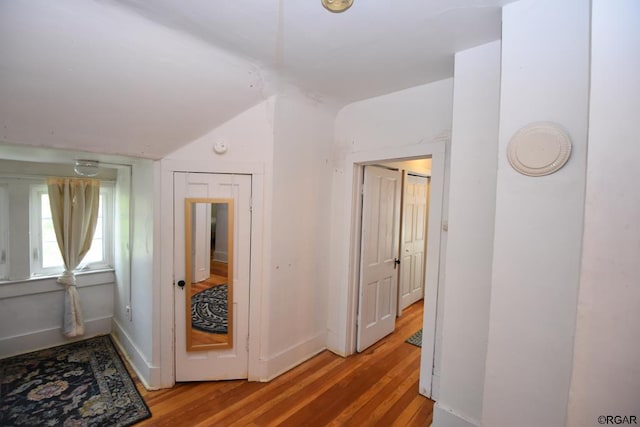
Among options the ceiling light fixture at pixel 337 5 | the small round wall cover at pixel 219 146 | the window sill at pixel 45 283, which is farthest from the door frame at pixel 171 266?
the window sill at pixel 45 283

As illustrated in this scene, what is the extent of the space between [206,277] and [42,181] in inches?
87.6

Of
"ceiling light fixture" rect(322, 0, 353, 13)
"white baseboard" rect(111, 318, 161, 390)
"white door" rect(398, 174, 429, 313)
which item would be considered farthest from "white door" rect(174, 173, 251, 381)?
"white door" rect(398, 174, 429, 313)

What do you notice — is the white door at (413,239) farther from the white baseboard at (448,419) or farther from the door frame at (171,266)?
the door frame at (171,266)

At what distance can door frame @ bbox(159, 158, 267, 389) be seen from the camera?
88.4 inches

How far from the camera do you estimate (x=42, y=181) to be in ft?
9.77

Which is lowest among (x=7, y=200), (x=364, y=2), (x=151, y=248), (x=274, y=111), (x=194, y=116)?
(x=151, y=248)

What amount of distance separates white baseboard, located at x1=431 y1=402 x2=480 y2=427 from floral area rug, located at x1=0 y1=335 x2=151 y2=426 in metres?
2.05

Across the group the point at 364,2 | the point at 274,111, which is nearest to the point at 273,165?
the point at 274,111

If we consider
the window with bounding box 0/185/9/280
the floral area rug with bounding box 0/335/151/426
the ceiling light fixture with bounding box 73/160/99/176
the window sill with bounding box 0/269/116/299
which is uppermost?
the ceiling light fixture with bounding box 73/160/99/176

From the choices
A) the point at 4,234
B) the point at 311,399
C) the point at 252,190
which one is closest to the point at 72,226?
the point at 4,234

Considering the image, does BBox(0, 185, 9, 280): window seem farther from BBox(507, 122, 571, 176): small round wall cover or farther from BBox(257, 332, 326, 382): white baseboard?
BBox(507, 122, 571, 176): small round wall cover

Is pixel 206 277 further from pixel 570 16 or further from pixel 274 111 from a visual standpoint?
pixel 570 16

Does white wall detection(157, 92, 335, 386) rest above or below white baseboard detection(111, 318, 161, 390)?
above

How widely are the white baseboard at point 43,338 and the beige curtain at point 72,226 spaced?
12 centimetres
